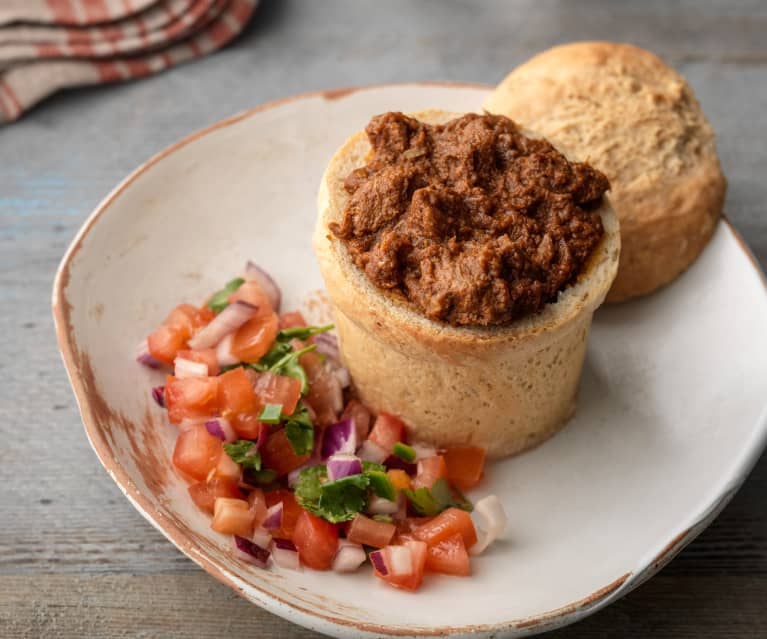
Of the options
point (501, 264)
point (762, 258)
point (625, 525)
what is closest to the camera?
point (501, 264)

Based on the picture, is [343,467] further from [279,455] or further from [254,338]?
[254,338]

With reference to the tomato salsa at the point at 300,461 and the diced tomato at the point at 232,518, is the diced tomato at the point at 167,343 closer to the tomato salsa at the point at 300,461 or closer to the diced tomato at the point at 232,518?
the tomato salsa at the point at 300,461

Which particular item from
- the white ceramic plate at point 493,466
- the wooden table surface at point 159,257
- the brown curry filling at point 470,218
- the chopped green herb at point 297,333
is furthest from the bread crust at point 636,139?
the chopped green herb at point 297,333

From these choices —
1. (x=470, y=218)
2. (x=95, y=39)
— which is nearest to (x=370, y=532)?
(x=470, y=218)

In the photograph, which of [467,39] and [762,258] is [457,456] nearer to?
[762,258]

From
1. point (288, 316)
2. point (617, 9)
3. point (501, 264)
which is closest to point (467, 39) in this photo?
point (617, 9)
